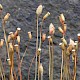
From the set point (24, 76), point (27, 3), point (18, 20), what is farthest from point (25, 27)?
point (24, 76)

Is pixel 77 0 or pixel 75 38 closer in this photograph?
pixel 75 38

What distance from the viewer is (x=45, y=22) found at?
1.81m

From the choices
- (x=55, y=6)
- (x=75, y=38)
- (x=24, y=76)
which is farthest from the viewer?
(x=55, y=6)

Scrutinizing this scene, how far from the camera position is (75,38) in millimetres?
1741

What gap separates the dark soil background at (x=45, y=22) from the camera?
1640mm

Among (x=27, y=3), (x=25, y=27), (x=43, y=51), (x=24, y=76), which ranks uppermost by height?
(x=27, y=3)

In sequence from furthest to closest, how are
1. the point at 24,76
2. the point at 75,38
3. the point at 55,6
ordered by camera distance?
1. the point at 55,6
2. the point at 75,38
3. the point at 24,76

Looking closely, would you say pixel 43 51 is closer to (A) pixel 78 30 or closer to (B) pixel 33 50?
(B) pixel 33 50

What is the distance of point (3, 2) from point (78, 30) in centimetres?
44

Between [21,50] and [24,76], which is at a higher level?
[21,50]

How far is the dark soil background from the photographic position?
5.38 ft

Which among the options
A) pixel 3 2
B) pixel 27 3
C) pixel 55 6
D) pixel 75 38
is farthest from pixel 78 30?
pixel 3 2

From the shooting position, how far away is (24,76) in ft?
5.25

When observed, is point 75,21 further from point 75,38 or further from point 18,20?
point 18,20
